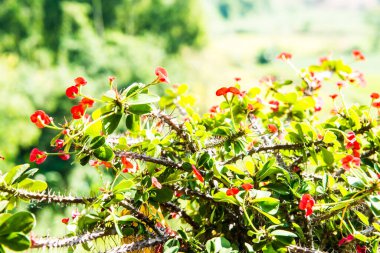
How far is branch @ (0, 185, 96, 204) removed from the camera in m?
0.41

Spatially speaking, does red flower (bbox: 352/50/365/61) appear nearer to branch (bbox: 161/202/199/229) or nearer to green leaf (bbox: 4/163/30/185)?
branch (bbox: 161/202/199/229)

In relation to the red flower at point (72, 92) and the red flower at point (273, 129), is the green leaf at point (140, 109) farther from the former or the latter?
the red flower at point (273, 129)

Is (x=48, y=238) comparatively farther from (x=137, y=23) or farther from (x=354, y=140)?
(x=137, y=23)

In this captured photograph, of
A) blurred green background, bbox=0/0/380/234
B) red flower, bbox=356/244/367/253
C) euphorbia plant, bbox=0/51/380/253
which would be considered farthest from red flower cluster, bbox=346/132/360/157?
blurred green background, bbox=0/0/380/234

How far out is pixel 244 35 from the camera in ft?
106

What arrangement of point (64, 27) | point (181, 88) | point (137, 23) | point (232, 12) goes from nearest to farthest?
1. point (181, 88)
2. point (64, 27)
3. point (137, 23)
4. point (232, 12)

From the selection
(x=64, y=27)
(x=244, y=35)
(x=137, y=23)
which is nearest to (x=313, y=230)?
(x=64, y=27)

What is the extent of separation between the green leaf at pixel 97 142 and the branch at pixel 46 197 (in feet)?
0.23

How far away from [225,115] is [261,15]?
135 feet

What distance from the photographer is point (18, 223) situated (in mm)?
357

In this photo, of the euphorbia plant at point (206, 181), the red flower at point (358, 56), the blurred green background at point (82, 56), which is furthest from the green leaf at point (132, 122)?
the blurred green background at point (82, 56)

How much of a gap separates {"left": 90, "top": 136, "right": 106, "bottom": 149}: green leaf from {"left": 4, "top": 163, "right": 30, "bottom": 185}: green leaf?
7 centimetres

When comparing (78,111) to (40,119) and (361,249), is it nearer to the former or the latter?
(40,119)

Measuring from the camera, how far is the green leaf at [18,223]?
355mm
